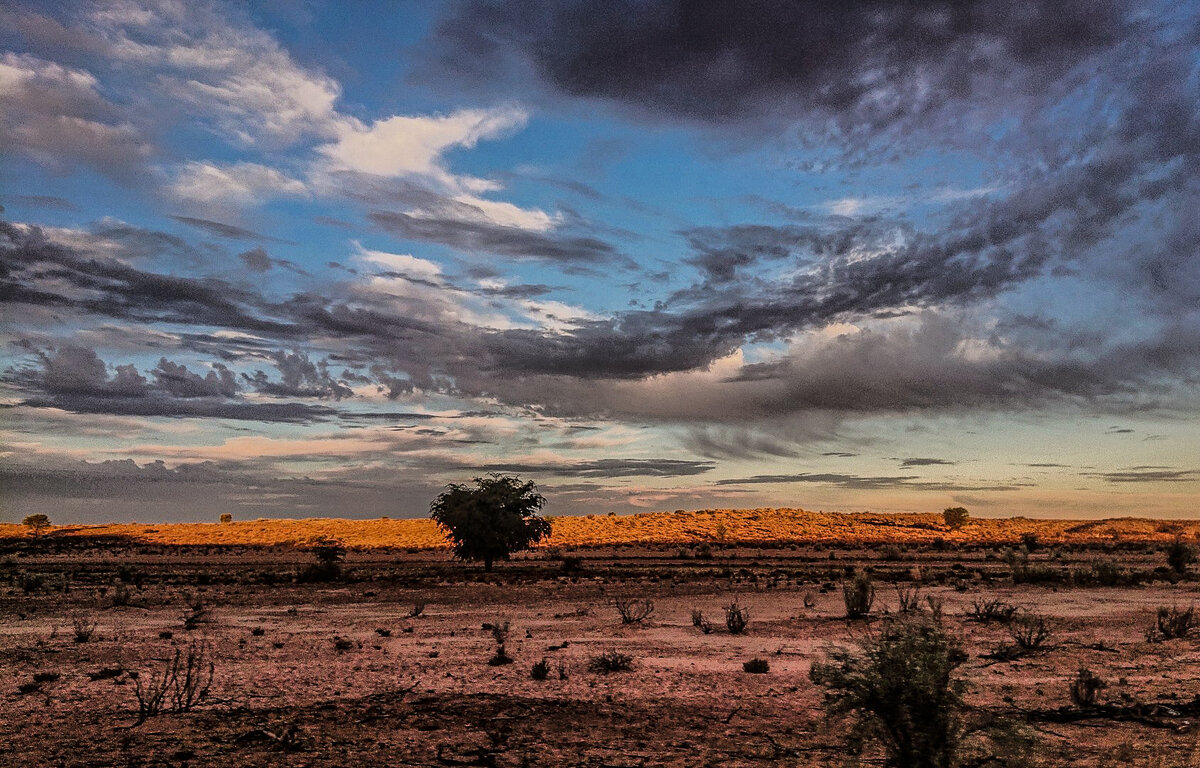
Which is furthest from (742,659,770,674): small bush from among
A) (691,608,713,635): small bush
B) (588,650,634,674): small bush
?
(691,608,713,635): small bush

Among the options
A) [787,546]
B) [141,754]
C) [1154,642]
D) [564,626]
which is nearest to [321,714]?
[141,754]

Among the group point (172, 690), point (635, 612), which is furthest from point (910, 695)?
point (635, 612)

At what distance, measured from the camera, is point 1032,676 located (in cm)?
1505

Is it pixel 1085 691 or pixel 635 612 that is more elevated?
pixel 1085 691

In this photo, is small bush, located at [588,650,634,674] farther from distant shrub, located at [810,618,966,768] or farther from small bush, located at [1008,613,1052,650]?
small bush, located at [1008,613,1052,650]

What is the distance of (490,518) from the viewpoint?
43969 mm

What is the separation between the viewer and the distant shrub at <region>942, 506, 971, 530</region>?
96.3m

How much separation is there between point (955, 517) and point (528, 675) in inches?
3694

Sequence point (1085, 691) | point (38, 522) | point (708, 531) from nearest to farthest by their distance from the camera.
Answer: point (1085, 691) < point (708, 531) < point (38, 522)

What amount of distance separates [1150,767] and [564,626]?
1511cm

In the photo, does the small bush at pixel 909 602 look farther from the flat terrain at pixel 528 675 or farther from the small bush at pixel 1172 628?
the small bush at pixel 1172 628

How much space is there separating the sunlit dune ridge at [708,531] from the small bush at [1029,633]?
55431mm

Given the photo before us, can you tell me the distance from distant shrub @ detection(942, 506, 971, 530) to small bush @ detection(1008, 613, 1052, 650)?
8045 centimetres

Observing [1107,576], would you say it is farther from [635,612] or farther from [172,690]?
[172,690]
